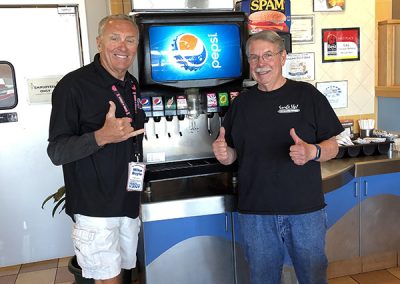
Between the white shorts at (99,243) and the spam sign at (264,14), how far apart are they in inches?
60.3

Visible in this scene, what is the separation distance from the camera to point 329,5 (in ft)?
10.8

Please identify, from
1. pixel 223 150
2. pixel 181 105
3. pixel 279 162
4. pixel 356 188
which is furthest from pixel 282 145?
pixel 356 188

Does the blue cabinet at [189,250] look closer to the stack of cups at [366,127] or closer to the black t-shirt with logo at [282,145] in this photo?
the black t-shirt with logo at [282,145]

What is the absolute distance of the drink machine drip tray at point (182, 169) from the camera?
2.41 meters

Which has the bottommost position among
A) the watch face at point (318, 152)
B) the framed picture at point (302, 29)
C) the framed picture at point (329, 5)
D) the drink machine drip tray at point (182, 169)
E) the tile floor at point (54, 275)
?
the tile floor at point (54, 275)

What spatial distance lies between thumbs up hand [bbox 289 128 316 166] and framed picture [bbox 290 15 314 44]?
162 cm

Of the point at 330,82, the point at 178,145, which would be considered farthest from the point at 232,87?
the point at 330,82

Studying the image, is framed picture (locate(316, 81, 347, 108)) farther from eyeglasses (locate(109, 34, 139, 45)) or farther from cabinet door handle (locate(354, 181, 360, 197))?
eyeglasses (locate(109, 34, 139, 45))

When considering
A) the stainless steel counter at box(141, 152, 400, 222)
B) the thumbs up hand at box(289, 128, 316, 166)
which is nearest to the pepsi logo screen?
the stainless steel counter at box(141, 152, 400, 222)

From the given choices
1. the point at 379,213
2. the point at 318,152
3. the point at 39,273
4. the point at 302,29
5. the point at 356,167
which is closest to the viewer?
the point at 318,152

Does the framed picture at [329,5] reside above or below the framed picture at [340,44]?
above

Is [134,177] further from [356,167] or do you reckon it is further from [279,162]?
[356,167]

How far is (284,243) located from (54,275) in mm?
2169

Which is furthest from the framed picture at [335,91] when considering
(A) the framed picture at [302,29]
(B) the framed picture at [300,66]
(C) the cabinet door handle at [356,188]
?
(C) the cabinet door handle at [356,188]
